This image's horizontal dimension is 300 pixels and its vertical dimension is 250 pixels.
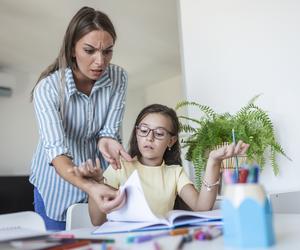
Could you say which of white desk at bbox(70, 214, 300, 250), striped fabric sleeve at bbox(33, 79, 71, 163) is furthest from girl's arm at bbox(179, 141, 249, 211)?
striped fabric sleeve at bbox(33, 79, 71, 163)

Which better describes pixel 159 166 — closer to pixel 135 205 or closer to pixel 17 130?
pixel 135 205

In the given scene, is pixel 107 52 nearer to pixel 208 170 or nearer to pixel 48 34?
pixel 208 170

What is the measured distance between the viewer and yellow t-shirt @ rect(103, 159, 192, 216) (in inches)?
46.7

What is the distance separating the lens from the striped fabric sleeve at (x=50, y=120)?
1.04m

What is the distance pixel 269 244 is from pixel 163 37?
10.6 ft

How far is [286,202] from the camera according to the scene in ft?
4.31

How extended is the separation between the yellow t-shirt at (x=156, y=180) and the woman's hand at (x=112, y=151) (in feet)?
0.29

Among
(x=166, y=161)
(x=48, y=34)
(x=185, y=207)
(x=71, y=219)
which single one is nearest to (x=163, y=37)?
(x=48, y=34)

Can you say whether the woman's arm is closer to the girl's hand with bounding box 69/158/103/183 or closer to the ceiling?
the girl's hand with bounding box 69/158/103/183

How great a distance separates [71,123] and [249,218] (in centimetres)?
81

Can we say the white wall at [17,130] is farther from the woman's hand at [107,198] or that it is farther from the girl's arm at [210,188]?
the woman's hand at [107,198]

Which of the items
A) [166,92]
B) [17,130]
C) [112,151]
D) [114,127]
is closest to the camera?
[112,151]

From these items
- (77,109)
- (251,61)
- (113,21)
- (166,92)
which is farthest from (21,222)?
(166,92)

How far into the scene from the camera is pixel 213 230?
2.03 feet
